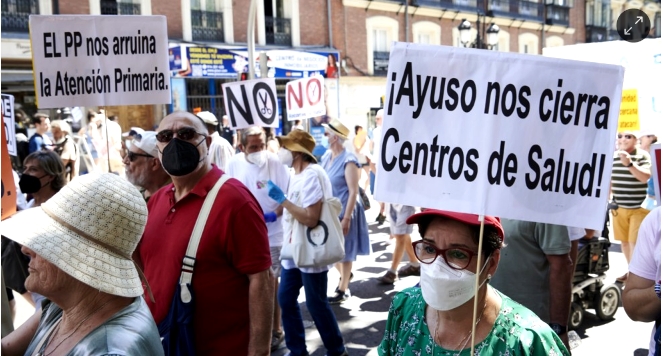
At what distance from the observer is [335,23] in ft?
78.2

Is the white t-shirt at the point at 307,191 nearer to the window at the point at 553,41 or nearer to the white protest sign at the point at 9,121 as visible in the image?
the white protest sign at the point at 9,121

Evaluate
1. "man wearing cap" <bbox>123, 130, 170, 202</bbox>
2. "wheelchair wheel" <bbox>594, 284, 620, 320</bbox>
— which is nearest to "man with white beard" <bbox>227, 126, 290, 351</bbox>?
"man wearing cap" <bbox>123, 130, 170, 202</bbox>

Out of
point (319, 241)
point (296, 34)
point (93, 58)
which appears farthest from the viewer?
point (296, 34)

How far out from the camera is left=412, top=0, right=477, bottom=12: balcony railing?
26031 millimetres

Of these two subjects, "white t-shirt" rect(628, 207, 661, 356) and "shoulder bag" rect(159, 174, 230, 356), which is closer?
"white t-shirt" rect(628, 207, 661, 356)

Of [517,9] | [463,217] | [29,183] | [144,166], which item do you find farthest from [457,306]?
[517,9]

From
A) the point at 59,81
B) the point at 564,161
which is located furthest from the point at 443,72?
the point at 59,81

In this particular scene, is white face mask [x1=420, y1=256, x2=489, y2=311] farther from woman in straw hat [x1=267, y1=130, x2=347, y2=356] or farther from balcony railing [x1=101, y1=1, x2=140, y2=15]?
balcony railing [x1=101, y1=1, x2=140, y2=15]

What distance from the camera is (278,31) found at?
22625 millimetres

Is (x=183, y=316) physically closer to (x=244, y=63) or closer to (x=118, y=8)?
(x=118, y=8)

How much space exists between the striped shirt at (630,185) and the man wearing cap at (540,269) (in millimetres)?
3970

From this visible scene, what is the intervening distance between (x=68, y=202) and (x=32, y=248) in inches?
6.7

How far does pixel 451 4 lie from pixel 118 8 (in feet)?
48.1

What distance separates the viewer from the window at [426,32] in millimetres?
26234
